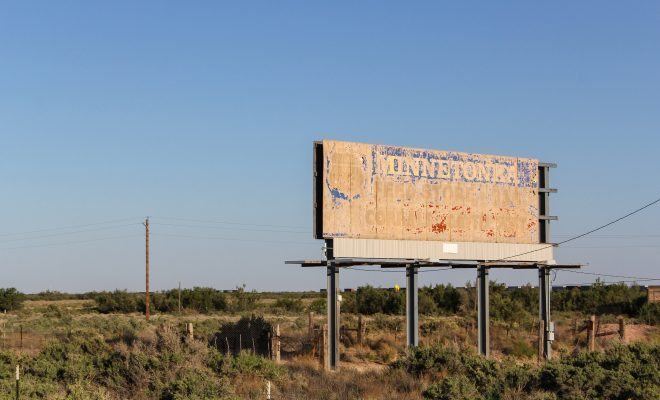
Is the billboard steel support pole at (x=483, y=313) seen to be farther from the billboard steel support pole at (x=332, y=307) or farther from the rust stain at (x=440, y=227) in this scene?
the billboard steel support pole at (x=332, y=307)

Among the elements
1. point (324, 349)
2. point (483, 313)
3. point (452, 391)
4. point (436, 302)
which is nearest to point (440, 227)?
point (483, 313)

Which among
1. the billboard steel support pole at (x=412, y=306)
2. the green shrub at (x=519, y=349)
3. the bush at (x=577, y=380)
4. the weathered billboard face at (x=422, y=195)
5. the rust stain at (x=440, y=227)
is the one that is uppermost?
the weathered billboard face at (x=422, y=195)

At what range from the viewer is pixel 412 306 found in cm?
2916

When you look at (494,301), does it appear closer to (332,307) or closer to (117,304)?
(332,307)

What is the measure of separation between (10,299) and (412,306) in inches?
1967

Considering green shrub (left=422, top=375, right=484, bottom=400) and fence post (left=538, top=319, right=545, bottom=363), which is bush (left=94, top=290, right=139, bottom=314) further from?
green shrub (left=422, top=375, right=484, bottom=400)

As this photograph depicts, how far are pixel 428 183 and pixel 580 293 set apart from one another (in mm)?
38812

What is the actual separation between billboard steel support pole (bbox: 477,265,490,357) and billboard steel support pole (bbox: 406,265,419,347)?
302 centimetres

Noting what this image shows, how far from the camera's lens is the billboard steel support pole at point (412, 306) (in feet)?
95.0

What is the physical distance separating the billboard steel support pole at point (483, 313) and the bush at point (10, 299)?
48694mm

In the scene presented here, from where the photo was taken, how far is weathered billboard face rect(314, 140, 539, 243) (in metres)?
27.8

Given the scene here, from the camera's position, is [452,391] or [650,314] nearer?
[452,391]

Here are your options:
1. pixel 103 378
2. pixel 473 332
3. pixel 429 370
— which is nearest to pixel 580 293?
pixel 473 332

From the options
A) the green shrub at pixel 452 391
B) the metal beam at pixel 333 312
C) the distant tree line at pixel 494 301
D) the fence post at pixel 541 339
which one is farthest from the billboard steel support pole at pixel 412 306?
the distant tree line at pixel 494 301
